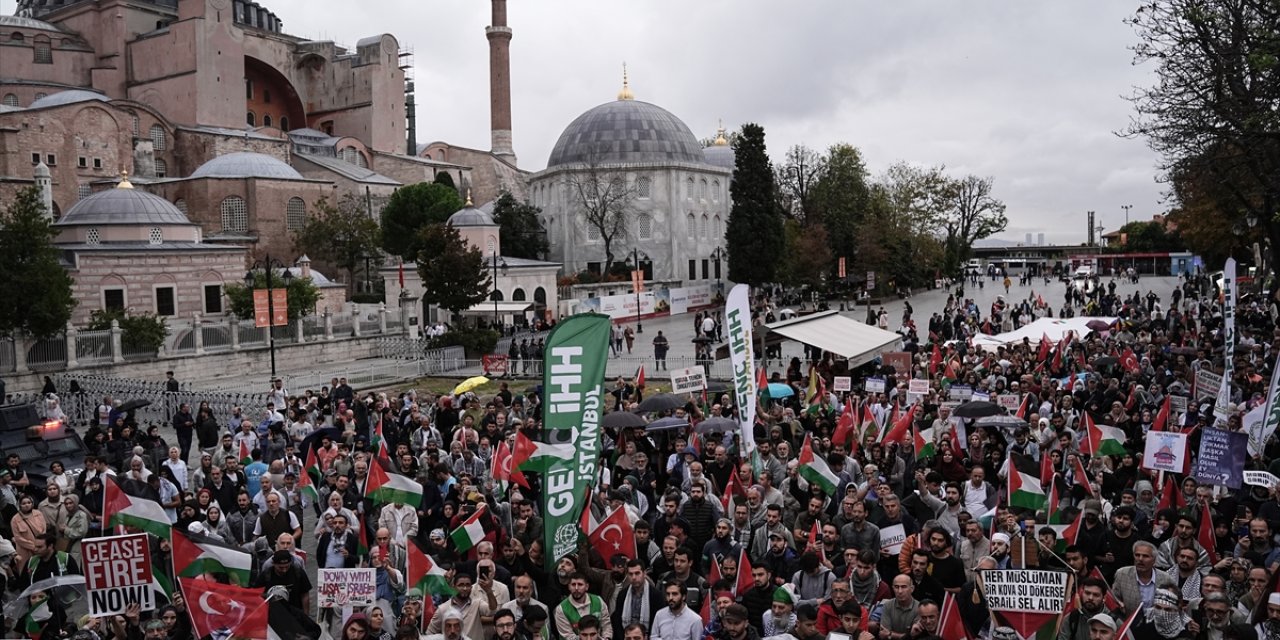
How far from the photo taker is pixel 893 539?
27.5 ft

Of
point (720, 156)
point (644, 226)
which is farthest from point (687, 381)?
point (720, 156)

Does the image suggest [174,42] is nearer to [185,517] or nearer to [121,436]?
[121,436]

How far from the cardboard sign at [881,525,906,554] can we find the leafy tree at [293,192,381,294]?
148ft

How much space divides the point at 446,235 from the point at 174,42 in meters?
31.5

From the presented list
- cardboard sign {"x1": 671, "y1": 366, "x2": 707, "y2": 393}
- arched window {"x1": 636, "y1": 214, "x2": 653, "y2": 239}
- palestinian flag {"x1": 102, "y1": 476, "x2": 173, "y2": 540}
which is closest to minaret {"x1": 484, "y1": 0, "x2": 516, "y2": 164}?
arched window {"x1": 636, "y1": 214, "x2": 653, "y2": 239}

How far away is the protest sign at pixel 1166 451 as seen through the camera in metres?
9.56

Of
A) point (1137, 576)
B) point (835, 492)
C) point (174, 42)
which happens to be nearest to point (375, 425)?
point (835, 492)

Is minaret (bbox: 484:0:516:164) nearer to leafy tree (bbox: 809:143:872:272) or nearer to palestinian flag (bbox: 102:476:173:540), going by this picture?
leafy tree (bbox: 809:143:872:272)

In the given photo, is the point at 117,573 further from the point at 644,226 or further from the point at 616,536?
the point at 644,226

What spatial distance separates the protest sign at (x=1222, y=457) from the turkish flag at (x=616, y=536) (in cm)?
530

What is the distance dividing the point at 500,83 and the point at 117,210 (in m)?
39.1

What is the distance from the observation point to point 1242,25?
55.6 ft

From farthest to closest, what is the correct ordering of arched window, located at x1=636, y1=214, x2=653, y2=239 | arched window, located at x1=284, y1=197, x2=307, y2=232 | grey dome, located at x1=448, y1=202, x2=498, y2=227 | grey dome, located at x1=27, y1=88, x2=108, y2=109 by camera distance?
1. arched window, located at x1=636, y1=214, x2=653, y2=239
2. arched window, located at x1=284, y1=197, x2=307, y2=232
3. grey dome, located at x1=27, y1=88, x2=108, y2=109
4. grey dome, located at x1=448, y1=202, x2=498, y2=227

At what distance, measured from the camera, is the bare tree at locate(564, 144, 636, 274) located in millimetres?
57656
